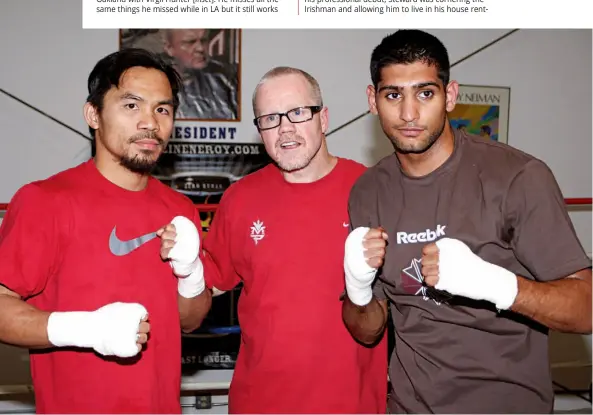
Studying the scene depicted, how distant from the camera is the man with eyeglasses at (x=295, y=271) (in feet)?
5.36

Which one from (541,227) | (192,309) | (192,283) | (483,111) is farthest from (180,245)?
(483,111)

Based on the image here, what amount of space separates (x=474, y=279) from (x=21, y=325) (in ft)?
3.27

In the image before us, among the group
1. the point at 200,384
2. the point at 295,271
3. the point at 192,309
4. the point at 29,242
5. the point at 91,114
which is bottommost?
the point at 200,384

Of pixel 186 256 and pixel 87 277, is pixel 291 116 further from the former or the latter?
→ pixel 87 277

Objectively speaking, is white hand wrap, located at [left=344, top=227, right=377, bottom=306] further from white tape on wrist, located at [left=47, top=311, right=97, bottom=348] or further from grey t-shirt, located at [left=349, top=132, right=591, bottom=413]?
white tape on wrist, located at [left=47, top=311, right=97, bottom=348]

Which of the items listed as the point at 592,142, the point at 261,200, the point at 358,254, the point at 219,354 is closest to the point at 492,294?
the point at 358,254

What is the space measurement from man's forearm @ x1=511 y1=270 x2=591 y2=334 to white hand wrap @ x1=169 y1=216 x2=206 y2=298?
79cm

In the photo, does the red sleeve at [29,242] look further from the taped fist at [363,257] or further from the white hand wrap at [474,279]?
the white hand wrap at [474,279]

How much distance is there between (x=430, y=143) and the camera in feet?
4.75

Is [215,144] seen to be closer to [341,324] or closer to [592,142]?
[341,324]

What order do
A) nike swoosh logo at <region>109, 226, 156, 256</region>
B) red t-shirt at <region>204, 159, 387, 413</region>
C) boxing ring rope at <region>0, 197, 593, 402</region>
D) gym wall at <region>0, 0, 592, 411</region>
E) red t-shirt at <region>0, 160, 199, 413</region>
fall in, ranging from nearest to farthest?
red t-shirt at <region>0, 160, 199, 413</region> → nike swoosh logo at <region>109, 226, 156, 256</region> → red t-shirt at <region>204, 159, 387, 413</region> → boxing ring rope at <region>0, 197, 593, 402</region> → gym wall at <region>0, 0, 592, 411</region>

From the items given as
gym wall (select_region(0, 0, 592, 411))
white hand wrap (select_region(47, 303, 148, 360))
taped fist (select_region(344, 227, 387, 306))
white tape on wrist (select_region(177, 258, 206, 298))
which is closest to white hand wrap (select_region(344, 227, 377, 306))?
taped fist (select_region(344, 227, 387, 306))

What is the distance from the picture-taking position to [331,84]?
3.04 metres

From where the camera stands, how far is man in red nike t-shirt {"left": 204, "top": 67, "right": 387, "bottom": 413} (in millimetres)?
1634
